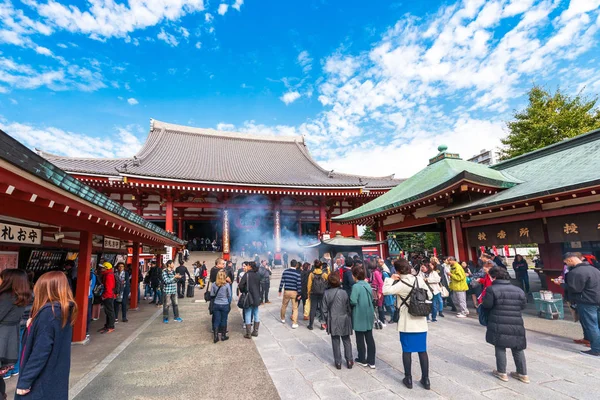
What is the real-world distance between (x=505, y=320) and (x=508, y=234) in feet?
18.3

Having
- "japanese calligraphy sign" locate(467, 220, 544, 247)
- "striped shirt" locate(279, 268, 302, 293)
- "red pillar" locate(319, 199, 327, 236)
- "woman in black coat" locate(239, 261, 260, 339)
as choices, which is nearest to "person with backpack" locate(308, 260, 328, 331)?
"striped shirt" locate(279, 268, 302, 293)

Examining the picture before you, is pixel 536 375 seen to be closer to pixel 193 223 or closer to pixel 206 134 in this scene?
pixel 193 223

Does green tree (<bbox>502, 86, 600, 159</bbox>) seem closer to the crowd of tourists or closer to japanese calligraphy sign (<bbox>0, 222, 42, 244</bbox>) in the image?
the crowd of tourists

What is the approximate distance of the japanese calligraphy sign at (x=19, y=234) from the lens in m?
4.56

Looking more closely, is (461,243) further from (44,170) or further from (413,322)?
(44,170)

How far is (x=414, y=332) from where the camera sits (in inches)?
146

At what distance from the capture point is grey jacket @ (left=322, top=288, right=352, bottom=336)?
4422 millimetres

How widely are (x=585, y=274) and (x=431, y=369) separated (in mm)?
2838

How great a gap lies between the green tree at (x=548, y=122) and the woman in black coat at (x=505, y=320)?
1748 cm

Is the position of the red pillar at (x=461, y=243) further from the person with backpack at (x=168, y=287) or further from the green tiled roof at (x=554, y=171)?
the person with backpack at (x=168, y=287)

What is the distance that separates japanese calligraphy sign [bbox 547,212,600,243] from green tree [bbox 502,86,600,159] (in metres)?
12.6

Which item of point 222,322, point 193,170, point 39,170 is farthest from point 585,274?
point 193,170

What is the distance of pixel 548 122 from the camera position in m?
16.6

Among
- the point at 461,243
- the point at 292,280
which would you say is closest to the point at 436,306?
the point at 461,243
